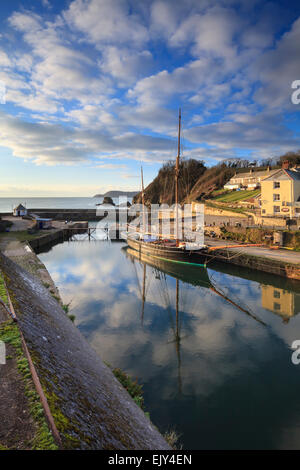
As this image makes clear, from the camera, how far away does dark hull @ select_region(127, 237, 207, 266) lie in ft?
108

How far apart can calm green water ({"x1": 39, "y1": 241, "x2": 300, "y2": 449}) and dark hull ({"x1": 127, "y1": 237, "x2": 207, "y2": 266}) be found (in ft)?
10.2

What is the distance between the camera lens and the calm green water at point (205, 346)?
363 inches

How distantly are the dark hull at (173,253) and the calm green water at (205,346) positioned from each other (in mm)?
3100

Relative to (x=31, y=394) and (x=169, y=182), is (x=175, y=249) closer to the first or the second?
(x=31, y=394)

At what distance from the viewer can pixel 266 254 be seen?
30.3 meters

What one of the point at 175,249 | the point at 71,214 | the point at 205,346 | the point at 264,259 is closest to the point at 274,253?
the point at 264,259

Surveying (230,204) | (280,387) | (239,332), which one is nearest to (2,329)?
(280,387)

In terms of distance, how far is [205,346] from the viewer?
14867 millimetres

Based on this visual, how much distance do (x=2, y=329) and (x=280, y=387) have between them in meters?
12.1

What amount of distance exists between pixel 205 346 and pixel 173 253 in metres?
20.3

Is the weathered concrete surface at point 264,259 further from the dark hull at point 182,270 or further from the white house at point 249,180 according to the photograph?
the white house at point 249,180

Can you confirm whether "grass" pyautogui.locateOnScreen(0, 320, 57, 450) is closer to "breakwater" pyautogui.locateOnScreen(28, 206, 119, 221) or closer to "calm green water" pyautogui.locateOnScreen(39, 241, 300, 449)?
"calm green water" pyautogui.locateOnScreen(39, 241, 300, 449)

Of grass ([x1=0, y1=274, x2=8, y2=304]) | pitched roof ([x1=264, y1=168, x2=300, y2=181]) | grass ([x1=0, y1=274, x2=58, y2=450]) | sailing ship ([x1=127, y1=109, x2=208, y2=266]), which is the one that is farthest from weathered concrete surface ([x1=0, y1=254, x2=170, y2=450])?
pitched roof ([x1=264, y1=168, x2=300, y2=181])
